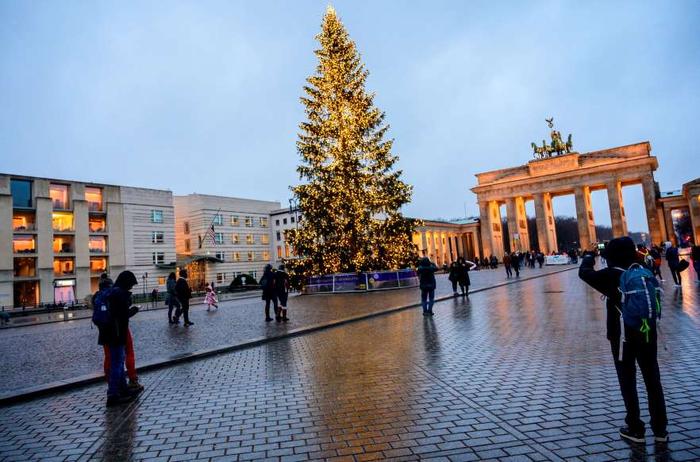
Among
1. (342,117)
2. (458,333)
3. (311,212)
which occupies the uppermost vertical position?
(342,117)

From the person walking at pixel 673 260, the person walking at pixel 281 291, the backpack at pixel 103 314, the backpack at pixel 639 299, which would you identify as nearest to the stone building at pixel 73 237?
the person walking at pixel 281 291

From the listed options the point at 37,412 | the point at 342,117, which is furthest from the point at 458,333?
the point at 342,117

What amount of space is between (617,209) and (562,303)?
5822 centimetres

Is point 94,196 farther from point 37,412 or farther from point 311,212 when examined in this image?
point 37,412

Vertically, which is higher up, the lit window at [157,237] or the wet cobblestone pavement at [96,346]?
the lit window at [157,237]

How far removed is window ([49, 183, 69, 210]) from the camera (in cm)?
4478

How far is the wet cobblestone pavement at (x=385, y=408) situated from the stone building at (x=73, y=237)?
3738 cm

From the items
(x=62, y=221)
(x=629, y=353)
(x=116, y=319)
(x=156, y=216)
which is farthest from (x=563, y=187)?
(x=116, y=319)

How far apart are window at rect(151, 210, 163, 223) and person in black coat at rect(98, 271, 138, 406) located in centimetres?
4942

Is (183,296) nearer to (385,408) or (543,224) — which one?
(385,408)

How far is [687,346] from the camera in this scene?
280 inches

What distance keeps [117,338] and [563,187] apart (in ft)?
233

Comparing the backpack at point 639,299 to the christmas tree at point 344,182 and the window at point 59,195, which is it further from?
the window at point 59,195

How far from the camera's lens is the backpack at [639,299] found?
3.87m
